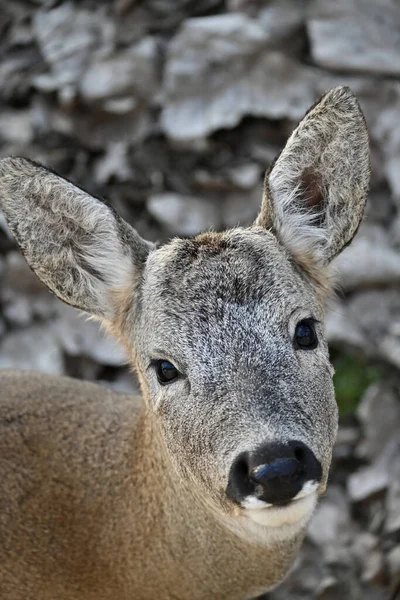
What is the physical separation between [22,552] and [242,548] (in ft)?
3.27

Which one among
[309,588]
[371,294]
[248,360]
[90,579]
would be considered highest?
[248,360]

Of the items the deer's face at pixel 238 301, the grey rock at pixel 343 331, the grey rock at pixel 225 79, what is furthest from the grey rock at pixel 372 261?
the deer's face at pixel 238 301

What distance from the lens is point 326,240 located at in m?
4.73

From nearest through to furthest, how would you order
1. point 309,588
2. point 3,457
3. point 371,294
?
1. point 3,457
2. point 309,588
3. point 371,294

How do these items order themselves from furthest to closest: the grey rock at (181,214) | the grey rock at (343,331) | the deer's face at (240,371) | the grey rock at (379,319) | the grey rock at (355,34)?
the grey rock at (181,214), the grey rock at (355,34), the grey rock at (343,331), the grey rock at (379,319), the deer's face at (240,371)

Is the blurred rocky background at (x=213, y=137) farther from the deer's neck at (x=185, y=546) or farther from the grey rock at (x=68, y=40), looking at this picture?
the deer's neck at (x=185, y=546)

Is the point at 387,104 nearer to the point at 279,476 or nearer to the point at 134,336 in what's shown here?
the point at 134,336

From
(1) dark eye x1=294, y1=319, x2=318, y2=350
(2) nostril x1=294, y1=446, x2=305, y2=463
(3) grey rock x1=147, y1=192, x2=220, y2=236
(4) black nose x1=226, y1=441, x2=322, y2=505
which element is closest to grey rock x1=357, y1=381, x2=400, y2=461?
(3) grey rock x1=147, y1=192, x2=220, y2=236

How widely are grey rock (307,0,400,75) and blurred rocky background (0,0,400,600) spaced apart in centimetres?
1

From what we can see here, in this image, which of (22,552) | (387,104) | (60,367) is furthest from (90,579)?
(387,104)

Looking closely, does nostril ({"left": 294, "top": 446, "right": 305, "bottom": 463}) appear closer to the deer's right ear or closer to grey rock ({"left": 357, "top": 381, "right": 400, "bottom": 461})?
the deer's right ear

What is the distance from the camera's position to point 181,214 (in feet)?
26.5

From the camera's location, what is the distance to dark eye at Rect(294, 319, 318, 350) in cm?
419

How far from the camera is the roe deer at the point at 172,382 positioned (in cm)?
409
